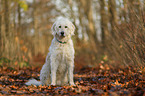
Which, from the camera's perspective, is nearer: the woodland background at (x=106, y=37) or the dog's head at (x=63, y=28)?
the dog's head at (x=63, y=28)

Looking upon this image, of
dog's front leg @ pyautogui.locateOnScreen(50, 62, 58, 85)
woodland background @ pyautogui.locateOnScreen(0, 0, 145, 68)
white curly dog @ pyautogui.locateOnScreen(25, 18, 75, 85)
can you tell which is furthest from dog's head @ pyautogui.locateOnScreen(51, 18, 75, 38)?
woodland background @ pyautogui.locateOnScreen(0, 0, 145, 68)

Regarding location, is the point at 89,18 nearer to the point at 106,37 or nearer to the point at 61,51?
the point at 106,37

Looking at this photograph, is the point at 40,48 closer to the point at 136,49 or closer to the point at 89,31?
the point at 89,31

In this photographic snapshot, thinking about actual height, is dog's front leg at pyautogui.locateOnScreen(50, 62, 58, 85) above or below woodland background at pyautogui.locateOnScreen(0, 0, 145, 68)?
below

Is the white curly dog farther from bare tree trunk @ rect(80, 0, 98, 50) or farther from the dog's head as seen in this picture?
bare tree trunk @ rect(80, 0, 98, 50)

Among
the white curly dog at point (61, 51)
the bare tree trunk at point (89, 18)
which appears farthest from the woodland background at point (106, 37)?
the white curly dog at point (61, 51)

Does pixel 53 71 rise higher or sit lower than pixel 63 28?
lower

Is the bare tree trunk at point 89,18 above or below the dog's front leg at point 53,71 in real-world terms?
above

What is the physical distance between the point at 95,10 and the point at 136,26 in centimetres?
2093

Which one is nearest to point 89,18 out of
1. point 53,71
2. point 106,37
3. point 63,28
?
point 106,37

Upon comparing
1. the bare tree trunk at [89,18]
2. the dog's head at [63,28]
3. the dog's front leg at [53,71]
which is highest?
the bare tree trunk at [89,18]

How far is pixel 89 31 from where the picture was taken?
16781 millimetres

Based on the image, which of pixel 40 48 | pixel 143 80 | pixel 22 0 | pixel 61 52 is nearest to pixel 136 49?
pixel 143 80

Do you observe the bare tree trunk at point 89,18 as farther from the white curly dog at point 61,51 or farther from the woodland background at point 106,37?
the white curly dog at point 61,51
